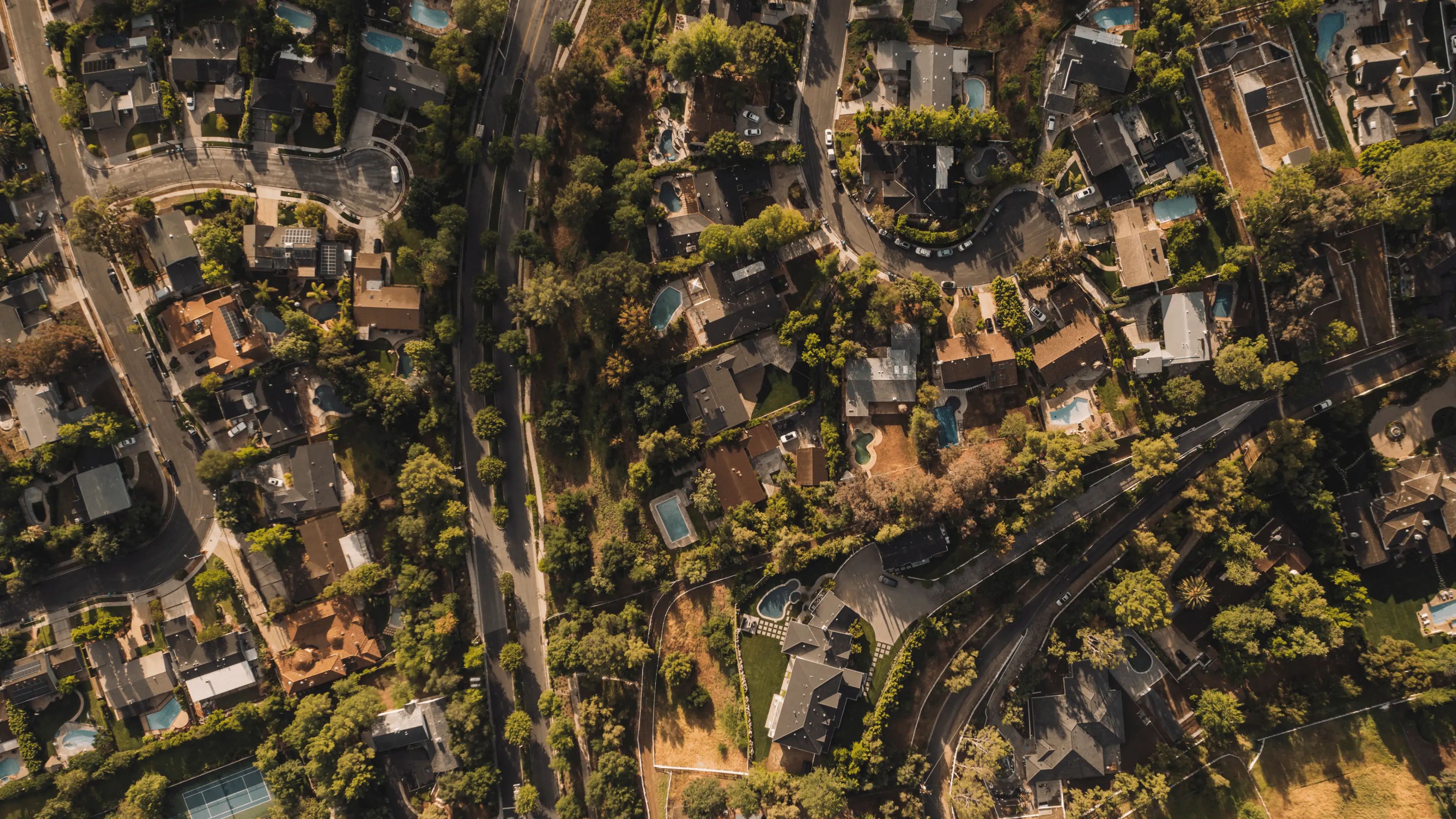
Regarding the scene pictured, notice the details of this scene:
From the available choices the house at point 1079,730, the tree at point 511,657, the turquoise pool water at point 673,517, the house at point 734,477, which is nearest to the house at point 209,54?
the turquoise pool water at point 673,517

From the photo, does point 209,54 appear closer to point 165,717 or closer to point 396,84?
point 396,84

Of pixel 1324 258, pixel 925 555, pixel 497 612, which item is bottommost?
pixel 925 555

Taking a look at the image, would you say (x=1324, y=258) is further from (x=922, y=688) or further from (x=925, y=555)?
(x=922, y=688)

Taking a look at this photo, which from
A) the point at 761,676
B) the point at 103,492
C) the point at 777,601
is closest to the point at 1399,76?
the point at 777,601

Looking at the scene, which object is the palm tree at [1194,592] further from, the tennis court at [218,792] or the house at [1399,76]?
the tennis court at [218,792]

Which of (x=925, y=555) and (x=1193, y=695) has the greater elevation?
(x=925, y=555)

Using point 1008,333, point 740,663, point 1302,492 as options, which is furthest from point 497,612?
point 1302,492
